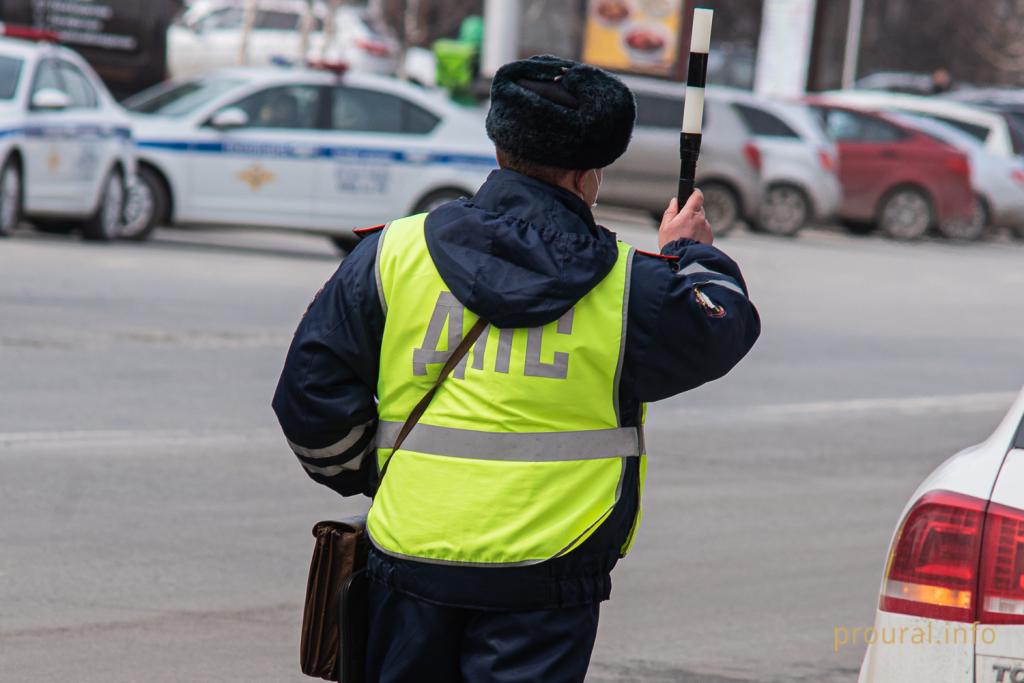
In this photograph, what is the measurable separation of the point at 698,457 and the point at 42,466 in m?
3.06

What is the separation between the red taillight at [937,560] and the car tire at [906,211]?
2216 cm

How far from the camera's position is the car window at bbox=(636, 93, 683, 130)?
869 inches

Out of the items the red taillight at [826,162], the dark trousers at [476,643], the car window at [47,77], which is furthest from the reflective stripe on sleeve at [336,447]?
the red taillight at [826,162]

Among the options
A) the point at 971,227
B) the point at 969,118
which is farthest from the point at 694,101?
the point at 969,118

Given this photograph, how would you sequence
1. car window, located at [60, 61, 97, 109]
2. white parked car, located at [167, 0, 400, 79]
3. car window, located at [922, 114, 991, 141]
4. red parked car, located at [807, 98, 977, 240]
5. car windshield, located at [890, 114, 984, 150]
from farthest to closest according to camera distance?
white parked car, located at [167, 0, 400, 79] → car window, located at [922, 114, 991, 141] → car windshield, located at [890, 114, 984, 150] → red parked car, located at [807, 98, 977, 240] → car window, located at [60, 61, 97, 109]

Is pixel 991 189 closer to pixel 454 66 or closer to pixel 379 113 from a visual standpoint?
pixel 454 66

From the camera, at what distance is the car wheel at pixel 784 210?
75.8 feet

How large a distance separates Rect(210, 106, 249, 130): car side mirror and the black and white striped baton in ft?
42.1

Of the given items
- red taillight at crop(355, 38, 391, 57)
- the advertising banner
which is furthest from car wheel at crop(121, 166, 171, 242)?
red taillight at crop(355, 38, 391, 57)

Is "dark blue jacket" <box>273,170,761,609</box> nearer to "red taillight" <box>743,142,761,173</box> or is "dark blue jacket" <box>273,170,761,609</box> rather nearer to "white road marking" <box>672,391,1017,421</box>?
"white road marking" <box>672,391,1017,421</box>

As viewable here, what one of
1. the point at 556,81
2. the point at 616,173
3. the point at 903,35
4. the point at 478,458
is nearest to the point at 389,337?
the point at 478,458

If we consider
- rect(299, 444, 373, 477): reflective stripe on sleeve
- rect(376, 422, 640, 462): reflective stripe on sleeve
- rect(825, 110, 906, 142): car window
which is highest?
rect(376, 422, 640, 462): reflective stripe on sleeve

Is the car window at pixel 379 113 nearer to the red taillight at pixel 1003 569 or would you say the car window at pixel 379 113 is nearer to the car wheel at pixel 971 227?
the car wheel at pixel 971 227

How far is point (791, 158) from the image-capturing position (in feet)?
74.6
